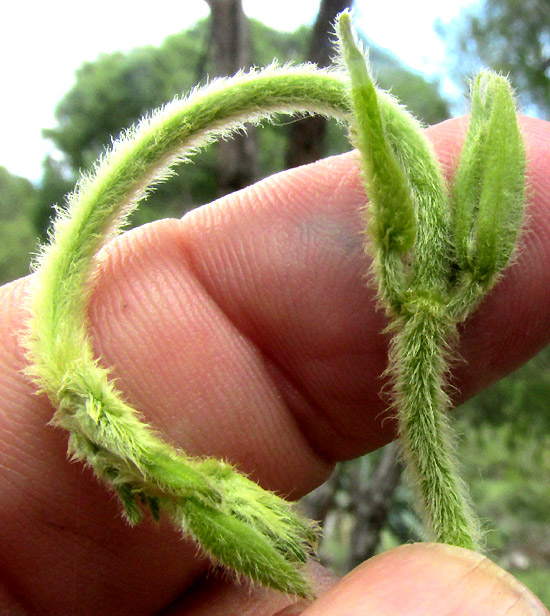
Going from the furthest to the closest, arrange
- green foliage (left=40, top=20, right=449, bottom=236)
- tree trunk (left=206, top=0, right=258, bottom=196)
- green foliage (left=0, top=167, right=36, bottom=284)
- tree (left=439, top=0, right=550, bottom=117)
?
green foliage (left=0, top=167, right=36, bottom=284) < green foliage (left=40, top=20, right=449, bottom=236) < tree (left=439, top=0, right=550, bottom=117) < tree trunk (left=206, top=0, right=258, bottom=196)

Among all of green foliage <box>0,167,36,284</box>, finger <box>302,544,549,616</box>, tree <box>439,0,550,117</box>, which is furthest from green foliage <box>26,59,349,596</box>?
green foliage <box>0,167,36,284</box>

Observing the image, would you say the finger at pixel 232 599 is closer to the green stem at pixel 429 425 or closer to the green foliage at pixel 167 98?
the green stem at pixel 429 425

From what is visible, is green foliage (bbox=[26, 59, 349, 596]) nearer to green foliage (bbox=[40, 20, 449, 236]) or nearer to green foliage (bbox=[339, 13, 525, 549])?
green foliage (bbox=[339, 13, 525, 549])

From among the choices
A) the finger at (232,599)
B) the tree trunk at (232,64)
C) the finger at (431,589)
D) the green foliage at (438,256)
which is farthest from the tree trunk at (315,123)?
the finger at (431,589)

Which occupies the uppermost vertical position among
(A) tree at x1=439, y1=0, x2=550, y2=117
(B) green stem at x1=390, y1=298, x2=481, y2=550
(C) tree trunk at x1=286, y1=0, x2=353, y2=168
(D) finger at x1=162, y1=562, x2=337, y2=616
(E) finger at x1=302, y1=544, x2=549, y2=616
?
(A) tree at x1=439, y1=0, x2=550, y2=117

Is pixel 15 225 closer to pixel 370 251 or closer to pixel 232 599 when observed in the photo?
pixel 232 599

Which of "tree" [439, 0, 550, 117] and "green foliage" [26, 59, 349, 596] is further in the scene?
"tree" [439, 0, 550, 117]

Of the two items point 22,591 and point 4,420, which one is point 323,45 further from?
point 22,591

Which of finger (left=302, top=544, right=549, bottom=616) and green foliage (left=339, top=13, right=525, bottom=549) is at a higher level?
green foliage (left=339, top=13, right=525, bottom=549)
